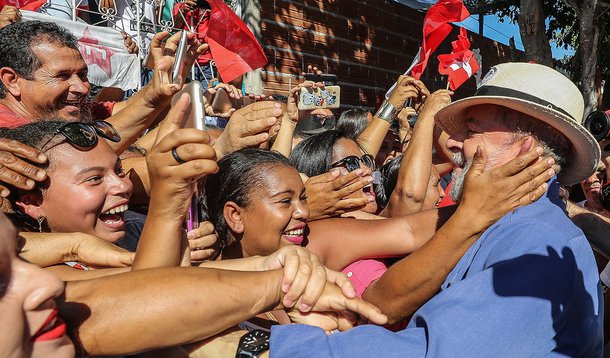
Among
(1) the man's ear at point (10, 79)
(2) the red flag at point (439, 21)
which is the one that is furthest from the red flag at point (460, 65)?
(1) the man's ear at point (10, 79)

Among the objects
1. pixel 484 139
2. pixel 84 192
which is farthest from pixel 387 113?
pixel 84 192

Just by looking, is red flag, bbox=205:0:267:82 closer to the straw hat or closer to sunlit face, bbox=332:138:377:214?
sunlit face, bbox=332:138:377:214

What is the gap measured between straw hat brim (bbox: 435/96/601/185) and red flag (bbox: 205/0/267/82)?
7.37 feet

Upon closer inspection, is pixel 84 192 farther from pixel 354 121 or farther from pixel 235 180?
pixel 354 121

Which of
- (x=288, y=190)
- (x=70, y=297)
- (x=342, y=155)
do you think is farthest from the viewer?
(x=342, y=155)

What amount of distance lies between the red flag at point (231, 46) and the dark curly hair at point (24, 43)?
→ 1.41 meters

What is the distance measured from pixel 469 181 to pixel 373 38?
32.6ft

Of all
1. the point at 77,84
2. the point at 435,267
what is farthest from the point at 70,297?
the point at 77,84

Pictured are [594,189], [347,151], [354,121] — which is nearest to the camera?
[347,151]

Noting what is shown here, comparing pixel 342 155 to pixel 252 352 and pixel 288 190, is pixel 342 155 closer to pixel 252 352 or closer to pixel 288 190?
pixel 288 190

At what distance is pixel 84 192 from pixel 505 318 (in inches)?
55.7

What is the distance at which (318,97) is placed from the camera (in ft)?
13.3

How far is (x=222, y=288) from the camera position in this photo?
4.50 ft

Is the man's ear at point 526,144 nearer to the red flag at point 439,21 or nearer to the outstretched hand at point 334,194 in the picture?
the outstretched hand at point 334,194
